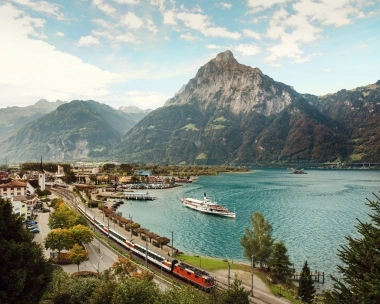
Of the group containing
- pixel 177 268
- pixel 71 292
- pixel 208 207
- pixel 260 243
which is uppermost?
pixel 71 292

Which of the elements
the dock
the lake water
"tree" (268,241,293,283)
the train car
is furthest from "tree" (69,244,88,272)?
the dock

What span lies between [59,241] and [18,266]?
1289 inches

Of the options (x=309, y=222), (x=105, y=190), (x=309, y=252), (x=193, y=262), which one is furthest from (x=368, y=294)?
(x=105, y=190)

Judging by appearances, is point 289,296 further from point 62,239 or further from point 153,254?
point 62,239

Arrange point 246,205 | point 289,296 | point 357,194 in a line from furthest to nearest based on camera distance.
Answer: point 357,194
point 246,205
point 289,296

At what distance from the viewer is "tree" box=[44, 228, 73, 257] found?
57344 mm

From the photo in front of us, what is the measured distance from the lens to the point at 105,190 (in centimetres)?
18012

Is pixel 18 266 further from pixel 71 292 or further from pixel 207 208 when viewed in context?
pixel 207 208

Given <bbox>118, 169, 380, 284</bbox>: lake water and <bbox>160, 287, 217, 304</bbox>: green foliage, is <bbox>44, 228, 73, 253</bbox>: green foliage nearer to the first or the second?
<bbox>118, 169, 380, 284</bbox>: lake water

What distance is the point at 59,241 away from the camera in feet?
189

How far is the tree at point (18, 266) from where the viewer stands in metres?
25.9

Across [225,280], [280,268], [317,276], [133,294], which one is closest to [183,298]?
[133,294]

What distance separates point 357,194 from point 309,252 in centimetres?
10113

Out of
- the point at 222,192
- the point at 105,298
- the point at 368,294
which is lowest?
the point at 222,192
